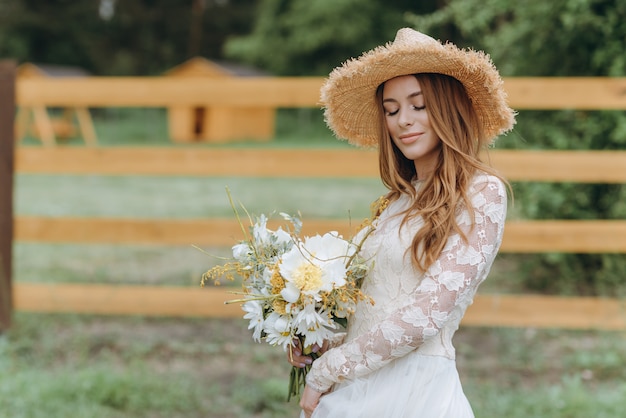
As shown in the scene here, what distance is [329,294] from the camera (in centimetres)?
182

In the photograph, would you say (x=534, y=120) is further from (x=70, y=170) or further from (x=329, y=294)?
(x=329, y=294)

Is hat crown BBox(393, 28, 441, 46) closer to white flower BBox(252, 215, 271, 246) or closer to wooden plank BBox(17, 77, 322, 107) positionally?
white flower BBox(252, 215, 271, 246)

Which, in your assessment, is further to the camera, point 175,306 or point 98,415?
point 175,306

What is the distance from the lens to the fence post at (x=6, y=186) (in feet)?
14.3

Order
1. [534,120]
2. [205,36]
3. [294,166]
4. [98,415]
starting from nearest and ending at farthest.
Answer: [98,415]
[294,166]
[534,120]
[205,36]

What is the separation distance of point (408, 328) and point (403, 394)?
0.20 m

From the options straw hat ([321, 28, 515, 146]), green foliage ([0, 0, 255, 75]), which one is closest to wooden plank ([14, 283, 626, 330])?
straw hat ([321, 28, 515, 146])

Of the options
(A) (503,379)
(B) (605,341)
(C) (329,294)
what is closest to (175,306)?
(A) (503,379)

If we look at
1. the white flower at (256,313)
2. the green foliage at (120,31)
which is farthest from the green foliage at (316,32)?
the white flower at (256,313)

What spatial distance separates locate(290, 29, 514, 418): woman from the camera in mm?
1788

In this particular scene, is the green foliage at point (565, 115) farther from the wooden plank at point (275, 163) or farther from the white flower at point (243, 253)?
the white flower at point (243, 253)

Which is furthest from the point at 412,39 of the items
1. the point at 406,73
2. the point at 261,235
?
the point at 261,235

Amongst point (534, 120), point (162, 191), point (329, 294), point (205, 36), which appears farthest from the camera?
point (205, 36)

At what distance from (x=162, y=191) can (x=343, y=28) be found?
46.1 ft
